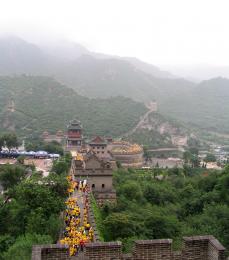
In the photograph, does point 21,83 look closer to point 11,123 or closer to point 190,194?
point 11,123

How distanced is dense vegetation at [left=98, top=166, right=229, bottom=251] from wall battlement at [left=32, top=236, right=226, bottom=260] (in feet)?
29.9

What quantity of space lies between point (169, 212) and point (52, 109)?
283 feet

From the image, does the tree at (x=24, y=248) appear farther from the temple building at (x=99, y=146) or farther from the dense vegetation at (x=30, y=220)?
the temple building at (x=99, y=146)

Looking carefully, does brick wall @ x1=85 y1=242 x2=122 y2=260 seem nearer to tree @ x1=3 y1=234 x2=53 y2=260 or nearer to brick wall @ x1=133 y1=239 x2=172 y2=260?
brick wall @ x1=133 y1=239 x2=172 y2=260

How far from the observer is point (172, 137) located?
4589 inches

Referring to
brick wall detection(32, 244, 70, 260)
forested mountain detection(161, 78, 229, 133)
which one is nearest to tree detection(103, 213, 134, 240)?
brick wall detection(32, 244, 70, 260)

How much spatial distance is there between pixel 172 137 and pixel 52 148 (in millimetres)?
55027

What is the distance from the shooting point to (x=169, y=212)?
1239 inches

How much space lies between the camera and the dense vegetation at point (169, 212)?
22811mm

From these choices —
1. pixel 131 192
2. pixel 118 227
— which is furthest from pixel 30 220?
pixel 131 192

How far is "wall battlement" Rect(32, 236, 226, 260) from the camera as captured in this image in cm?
781

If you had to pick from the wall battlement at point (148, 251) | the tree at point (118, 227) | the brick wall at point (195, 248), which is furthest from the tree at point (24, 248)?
the brick wall at point (195, 248)

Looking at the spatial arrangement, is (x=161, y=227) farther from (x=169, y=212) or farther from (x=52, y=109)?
(x=52, y=109)

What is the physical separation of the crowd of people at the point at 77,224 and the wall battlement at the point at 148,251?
6.12 m
